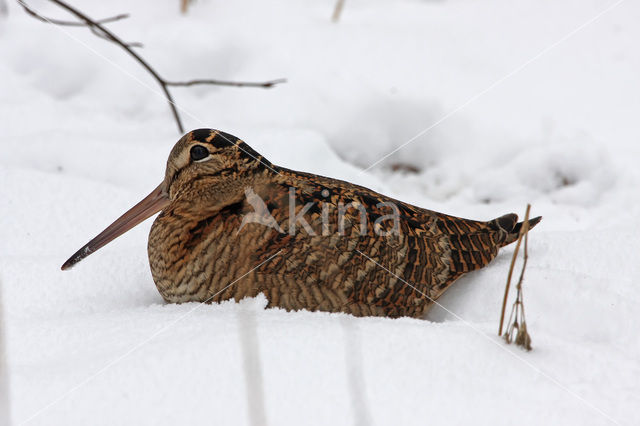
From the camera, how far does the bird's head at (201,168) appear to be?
1871 millimetres

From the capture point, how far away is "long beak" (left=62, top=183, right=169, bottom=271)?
6.11 feet

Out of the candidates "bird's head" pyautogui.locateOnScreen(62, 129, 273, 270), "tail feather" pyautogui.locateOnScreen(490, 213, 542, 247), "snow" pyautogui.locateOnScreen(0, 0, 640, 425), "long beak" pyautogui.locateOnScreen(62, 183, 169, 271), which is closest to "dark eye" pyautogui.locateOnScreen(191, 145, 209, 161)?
"bird's head" pyautogui.locateOnScreen(62, 129, 273, 270)

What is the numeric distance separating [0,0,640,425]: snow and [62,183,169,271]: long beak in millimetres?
144

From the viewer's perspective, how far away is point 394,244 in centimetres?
192

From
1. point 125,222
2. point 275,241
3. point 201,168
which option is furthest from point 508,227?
point 125,222

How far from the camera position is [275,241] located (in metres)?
1.83

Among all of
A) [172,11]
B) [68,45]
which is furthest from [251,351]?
[172,11]

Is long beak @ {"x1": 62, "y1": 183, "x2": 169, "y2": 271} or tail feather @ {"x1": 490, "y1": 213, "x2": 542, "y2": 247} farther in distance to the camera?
tail feather @ {"x1": 490, "y1": 213, "x2": 542, "y2": 247}

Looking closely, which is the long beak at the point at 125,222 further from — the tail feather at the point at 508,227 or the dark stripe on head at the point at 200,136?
the tail feather at the point at 508,227

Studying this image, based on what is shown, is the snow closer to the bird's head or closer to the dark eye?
the bird's head

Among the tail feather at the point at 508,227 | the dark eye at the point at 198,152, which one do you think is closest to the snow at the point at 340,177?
the tail feather at the point at 508,227

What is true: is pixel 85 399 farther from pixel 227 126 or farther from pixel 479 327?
pixel 227 126

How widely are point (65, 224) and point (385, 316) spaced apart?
1.24 meters

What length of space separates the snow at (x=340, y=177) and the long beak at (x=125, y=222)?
144 millimetres
